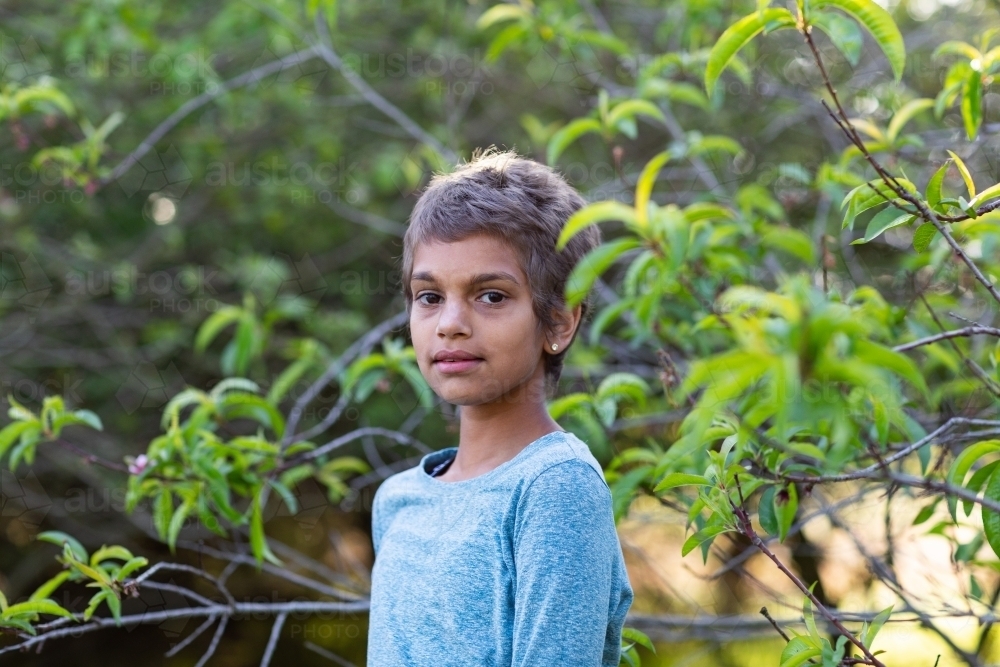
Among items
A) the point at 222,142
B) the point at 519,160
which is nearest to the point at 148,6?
the point at 222,142

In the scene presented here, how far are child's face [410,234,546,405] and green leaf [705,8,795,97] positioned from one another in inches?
18.1

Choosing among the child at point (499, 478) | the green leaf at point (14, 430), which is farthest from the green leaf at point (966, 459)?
the green leaf at point (14, 430)

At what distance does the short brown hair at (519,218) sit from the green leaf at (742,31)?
34 cm

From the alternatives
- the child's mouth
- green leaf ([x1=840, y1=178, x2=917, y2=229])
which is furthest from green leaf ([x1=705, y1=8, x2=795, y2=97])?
the child's mouth

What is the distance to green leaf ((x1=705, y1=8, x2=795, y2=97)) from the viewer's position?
1.43m

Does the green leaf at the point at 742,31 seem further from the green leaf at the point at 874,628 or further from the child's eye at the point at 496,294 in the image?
the green leaf at the point at 874,628

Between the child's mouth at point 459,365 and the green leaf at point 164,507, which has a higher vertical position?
the child's mouth at point 459,365

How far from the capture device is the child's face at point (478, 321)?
4.82 feet

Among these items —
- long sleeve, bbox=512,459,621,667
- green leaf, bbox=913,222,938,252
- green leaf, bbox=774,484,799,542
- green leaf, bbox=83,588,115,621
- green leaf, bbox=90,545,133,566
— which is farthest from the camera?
green leaf, bbox=90,545,133,566

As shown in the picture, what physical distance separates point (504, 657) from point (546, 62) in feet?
12.1

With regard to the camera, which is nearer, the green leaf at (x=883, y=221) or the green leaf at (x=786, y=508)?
the green leaf at (x=883, y=221)

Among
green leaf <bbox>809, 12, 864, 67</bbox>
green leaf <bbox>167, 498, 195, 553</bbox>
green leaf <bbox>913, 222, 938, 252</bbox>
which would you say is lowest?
green leaf <bbox>167, 498, 195, 553</bbox>

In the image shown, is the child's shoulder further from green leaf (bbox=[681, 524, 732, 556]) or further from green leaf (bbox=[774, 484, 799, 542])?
green leaf (bbox=[774, 484, 799, 542])

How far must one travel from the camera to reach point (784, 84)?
3869 mm
